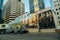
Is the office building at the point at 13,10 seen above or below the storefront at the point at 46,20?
above

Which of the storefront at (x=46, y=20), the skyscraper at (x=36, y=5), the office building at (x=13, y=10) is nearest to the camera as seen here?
the storefront at (x=46, y=20)

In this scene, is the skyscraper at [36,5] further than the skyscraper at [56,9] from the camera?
Yes

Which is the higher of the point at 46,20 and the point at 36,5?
the point at 36,5

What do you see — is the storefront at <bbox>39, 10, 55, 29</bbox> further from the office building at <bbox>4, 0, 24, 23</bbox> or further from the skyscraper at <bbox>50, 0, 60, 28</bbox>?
the office building at <bbox>4, 0, 24, 23</bbox>

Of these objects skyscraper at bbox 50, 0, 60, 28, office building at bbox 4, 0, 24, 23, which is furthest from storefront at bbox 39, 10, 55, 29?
office building at bbox 4, 0, 24, 23

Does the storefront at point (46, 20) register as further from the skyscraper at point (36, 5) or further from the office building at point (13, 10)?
the office building at point (13, 10)

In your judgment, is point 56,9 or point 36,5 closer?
point 56,9

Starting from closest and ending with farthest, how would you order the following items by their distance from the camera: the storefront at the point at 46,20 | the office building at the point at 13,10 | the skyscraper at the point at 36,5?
the storefront at the point at 46,20 → the skyscraper at the point at 36,5 → the office building at the point at 13,10

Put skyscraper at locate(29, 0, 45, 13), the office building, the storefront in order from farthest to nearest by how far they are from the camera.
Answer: the office building → skyscraper at locate(29, 0, 45, 13) → the storefront

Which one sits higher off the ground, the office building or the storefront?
the office building

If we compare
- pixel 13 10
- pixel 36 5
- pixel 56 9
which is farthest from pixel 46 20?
pixel 13 10

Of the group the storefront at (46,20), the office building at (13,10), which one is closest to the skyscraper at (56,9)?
the storefront at (46,20)

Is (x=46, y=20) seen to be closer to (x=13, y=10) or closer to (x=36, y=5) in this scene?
(x=36, y=5)

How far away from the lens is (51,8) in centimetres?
4372
